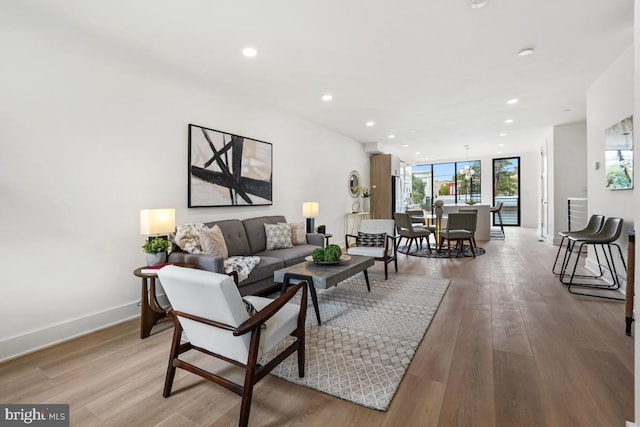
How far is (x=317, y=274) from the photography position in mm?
2803

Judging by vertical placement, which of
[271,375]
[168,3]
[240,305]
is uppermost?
[168,3]

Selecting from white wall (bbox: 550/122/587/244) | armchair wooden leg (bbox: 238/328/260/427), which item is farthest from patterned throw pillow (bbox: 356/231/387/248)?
white wall (bbox: 550/122/587/244)

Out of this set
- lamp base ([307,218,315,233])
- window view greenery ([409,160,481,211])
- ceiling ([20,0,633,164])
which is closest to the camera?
ceiling ([20,0,633,164])

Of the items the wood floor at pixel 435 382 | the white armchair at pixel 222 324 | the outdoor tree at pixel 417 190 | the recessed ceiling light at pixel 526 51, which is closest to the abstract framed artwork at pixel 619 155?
the recessed ceiling light at pixel 526 51

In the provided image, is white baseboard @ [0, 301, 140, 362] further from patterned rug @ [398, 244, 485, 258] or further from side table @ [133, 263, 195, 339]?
patterned rug @ [398, 244, 485, 258]

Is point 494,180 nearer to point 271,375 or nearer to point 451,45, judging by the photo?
point 451,45

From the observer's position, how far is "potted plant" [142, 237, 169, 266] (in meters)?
2.71

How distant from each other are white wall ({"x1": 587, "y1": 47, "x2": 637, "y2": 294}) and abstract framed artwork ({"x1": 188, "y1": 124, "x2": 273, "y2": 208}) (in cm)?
443

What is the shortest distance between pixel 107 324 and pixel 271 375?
1870 millimetres

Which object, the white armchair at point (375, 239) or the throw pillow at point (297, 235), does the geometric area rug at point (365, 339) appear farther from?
the throw pillow at point (297, 235)

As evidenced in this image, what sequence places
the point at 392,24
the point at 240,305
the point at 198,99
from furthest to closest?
the point at 198,99, the point at 392,24, the point at 240,305

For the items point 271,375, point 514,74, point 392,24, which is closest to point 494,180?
point 514,74

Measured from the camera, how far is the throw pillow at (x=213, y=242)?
10.3 feet

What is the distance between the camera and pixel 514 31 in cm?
275
